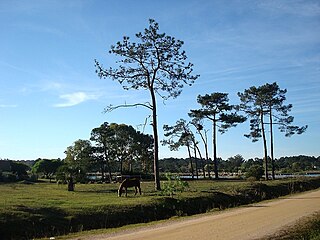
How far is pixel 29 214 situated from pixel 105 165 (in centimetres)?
6889

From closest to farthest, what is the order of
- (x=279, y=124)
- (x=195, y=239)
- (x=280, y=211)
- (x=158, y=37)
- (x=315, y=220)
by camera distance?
(x=195, y=239) → (x=315, y=220) → (x=280, y=211) → (x=158, y=37) → (x=279, y=124)

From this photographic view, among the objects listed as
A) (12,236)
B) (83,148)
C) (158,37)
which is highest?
(158,37)

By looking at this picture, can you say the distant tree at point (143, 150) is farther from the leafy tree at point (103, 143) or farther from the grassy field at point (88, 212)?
the grassy field at point (88, 212)

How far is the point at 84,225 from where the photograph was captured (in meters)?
18.6

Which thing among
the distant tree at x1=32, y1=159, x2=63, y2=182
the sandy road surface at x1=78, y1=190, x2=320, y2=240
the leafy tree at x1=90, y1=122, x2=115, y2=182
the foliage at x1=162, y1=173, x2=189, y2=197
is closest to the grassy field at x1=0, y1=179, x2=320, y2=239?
the foliage at x1=162, y1=173, x2=189, y2=197

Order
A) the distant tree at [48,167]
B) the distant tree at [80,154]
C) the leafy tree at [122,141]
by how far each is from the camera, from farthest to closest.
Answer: the distant tree at [48,167] → the leafy tree at [122,141] → the distant tree at [80,154]

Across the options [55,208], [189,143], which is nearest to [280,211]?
[55,208]

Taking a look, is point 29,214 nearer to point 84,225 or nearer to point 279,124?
point 84,225

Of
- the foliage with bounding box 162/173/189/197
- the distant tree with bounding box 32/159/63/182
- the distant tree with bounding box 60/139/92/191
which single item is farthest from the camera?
the distant tree with bounding box 32/159/63/182

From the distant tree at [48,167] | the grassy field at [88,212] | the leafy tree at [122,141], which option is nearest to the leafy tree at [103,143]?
the leafy tree at [122,141]

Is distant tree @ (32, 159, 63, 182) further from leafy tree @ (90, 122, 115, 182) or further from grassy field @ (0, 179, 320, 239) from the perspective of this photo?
grassy field @ (0, 179, 320, 239)

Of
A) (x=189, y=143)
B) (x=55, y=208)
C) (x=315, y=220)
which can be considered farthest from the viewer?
(x=189, y=143)

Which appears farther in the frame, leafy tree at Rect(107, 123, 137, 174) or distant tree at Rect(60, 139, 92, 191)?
leafy tree at Rect(107, 123, 137, 174)

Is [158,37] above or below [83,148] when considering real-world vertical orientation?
above
